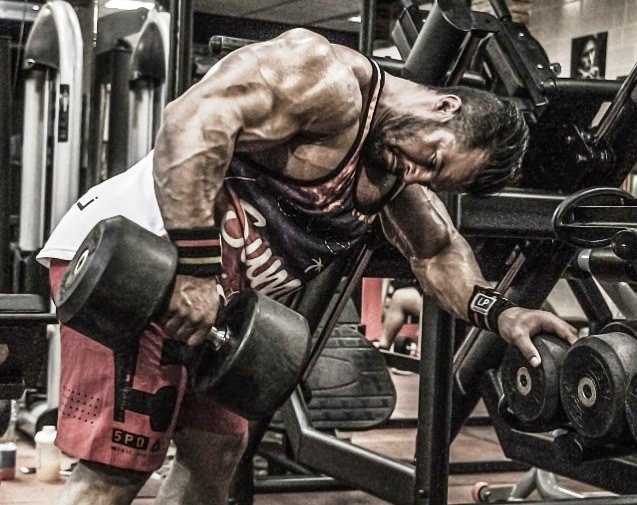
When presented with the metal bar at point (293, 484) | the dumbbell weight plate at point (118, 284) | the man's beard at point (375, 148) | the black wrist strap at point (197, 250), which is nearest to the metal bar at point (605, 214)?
the man's beard at point (375, 148)

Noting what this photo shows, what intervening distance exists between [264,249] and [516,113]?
0.57 meters

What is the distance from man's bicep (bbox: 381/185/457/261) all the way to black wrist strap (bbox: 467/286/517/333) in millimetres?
150

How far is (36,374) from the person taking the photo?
2.26m

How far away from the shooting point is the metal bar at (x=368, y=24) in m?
2.92

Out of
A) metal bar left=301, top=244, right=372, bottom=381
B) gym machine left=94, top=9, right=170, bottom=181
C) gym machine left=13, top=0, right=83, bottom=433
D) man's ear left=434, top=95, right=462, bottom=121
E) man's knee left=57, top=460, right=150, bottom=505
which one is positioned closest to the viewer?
man's knee left=57, top=460, right=150, bottom=505

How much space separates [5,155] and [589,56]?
256 centimetres

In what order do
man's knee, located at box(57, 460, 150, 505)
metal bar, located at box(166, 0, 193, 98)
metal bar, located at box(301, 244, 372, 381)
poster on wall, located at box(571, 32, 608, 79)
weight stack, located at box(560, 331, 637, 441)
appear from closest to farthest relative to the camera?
1. man's knee, located at box(57, 460, 150, 505)
2. weight stack, located at box(560, 331, 637, 441)
3. metal bar, located at box(301, 244, 372, 381)
4. metal bar, located at box(166, 0, 193, 98)
5. poster on wall, located at box(571, 32, 608, 79)

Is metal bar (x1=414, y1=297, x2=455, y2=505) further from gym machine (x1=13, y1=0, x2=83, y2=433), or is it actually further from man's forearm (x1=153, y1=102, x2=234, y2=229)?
gym machine (x1=13, y1=0, x2=83, y2=433)

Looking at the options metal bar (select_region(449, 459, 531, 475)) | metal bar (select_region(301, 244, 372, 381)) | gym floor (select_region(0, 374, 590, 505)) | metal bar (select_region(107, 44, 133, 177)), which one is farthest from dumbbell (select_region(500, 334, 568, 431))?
metal bar (select_region(107, 44, 133, 177))

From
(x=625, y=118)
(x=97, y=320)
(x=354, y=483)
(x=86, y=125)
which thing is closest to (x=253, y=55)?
(x=97, y=320)

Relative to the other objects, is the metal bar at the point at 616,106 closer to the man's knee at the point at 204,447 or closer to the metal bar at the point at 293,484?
the man's knee at the point at 204,447

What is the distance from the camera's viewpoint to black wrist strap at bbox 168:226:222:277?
1.72 m

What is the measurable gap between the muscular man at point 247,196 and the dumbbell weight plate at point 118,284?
0.05 m

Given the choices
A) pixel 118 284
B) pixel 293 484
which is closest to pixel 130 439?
pixel 118 284
